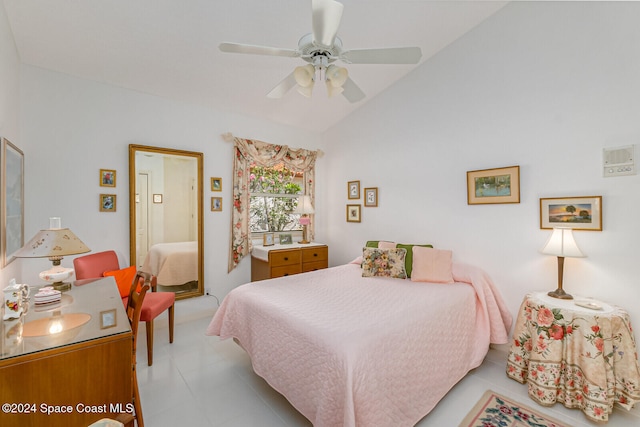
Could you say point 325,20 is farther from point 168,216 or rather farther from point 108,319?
point 168,216

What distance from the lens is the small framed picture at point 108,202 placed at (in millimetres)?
2783

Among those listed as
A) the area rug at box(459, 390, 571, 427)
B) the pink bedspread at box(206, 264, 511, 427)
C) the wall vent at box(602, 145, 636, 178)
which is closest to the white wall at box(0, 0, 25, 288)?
the pink bedspread at box(206, 264, 511, 427)

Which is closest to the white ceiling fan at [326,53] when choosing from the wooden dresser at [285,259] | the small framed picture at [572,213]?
the small framed picture at [572,213]

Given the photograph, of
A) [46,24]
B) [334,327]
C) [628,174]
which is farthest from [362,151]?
[46,24]

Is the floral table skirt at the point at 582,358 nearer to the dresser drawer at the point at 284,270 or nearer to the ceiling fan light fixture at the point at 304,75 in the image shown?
the ceiling fan light fixture at the point at 304,75

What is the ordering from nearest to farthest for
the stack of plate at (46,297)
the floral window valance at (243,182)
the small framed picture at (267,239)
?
the stack of plate at (46,297), the floral window valance at (243,182), the small framed picture at (267,239)

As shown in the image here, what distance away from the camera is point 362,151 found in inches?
157

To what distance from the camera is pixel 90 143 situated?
2.73 m

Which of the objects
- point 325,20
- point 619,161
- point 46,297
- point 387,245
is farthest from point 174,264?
point 619,161

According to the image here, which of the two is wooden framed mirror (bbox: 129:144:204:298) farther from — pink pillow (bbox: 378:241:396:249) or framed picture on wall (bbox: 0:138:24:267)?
pink pillow (bbox: 378:241:396:249)

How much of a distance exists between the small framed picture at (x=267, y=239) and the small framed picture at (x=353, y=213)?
1168 mm

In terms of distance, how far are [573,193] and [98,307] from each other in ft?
10.9

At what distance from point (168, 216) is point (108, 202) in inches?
22.3

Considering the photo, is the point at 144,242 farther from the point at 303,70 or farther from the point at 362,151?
the point at 362,151
